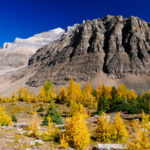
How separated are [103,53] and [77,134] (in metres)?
122

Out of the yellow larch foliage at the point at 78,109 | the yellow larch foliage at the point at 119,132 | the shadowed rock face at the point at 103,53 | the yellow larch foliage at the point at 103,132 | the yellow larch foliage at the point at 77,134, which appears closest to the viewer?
the yellow larch foliage at the point at 77,134

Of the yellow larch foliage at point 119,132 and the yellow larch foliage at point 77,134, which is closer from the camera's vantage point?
the yellow larch foliage at point 77,134

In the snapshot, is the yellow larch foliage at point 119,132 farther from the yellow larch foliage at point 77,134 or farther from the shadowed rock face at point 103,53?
the shadowed rock face at point 103,53

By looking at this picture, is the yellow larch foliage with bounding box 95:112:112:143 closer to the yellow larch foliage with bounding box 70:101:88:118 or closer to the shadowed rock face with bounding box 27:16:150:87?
the yellow larch foliage with bounding box 70:101:88:118

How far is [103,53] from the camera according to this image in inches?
5000

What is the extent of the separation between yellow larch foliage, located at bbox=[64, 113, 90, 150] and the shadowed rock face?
10094 centimetres

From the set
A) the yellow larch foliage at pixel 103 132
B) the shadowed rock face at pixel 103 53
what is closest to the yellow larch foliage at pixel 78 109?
the yellow larch foliage at pixel 103 132

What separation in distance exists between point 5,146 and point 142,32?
146 metres

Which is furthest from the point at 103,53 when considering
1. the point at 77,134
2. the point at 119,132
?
the point at 77,134

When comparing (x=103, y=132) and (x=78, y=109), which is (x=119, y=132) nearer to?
(x=103, y=132)

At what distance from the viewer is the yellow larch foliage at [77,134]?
10.6 metres

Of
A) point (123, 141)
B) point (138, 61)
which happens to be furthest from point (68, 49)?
point (123, 141)

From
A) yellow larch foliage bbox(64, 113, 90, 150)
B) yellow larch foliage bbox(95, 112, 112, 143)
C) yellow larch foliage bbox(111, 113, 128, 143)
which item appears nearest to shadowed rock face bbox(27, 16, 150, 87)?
yellow larch foliage bbox(111, 113, 128, 143)

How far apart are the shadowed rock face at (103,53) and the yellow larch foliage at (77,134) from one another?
10094 cm
